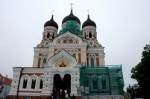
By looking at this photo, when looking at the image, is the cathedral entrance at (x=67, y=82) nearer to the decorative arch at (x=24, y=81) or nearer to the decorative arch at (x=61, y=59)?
the decorative arch at (x=61, y=59)

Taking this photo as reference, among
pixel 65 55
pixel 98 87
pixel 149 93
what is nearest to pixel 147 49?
pixel 149 93

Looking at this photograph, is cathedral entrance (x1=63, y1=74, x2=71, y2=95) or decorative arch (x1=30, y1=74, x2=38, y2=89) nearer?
cathedral entrance (x1=63, y1=74, x2=71, y2=95)

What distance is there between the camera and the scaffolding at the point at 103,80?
26.0m

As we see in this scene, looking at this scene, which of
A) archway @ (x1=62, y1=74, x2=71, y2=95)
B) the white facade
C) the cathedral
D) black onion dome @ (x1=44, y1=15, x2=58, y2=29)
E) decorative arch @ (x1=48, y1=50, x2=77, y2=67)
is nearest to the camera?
the cathedral

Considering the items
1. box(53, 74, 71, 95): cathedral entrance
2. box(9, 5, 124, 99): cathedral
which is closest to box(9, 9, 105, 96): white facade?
box(9, 5, 124, 99): cathedral

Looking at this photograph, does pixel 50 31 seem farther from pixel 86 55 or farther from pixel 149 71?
pixel 149 71

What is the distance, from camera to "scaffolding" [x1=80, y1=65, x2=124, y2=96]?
2602 cm

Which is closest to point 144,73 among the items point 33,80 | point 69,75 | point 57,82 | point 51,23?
point 69,75

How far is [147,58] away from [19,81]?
68.9 feet

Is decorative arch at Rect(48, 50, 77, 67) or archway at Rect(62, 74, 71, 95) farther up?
decorative arch at Rect(48, 50, 77, 67)

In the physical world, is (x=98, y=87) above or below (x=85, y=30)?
below

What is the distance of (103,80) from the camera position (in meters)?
27.4

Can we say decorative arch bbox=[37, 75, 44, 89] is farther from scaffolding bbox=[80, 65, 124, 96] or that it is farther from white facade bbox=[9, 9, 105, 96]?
scaffolding bbox=[80, 65, 124, 96]

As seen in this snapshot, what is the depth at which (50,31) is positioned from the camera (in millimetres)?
39156
